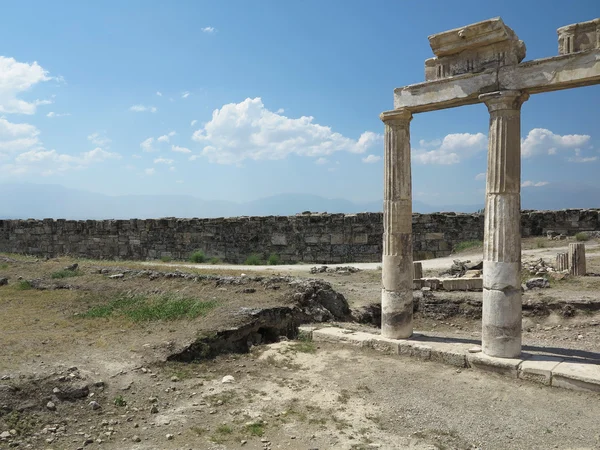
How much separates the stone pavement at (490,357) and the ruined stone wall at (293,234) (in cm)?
1056

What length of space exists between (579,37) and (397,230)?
13.3ft

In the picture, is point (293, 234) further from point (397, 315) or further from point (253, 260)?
point (397, 315)

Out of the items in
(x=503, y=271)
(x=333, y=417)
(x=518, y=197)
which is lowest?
(x=333, y=417)

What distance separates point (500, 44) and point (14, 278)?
1408 centimetres

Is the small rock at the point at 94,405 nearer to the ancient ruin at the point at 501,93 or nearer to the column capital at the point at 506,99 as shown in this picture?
the ancient ruin at the point at 501,93

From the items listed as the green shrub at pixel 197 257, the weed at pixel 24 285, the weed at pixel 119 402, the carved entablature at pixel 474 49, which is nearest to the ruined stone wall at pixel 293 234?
the green shrub at pixel 197 257

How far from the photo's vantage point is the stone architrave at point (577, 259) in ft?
42.3

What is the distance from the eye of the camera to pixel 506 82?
7617 millimetres

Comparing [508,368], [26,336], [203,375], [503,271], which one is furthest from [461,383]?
[26,336]

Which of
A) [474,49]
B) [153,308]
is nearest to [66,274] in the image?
[153,308]

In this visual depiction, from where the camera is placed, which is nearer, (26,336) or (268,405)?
(268,405)

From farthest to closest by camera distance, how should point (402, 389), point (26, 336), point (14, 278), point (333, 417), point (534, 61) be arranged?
point (14, 278) → point (26, 336) → point (534, 61) → point (402, 389) → point (333, 417)

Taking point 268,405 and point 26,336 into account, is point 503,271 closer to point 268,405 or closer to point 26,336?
point 268,405

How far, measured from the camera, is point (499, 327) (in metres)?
7.60
